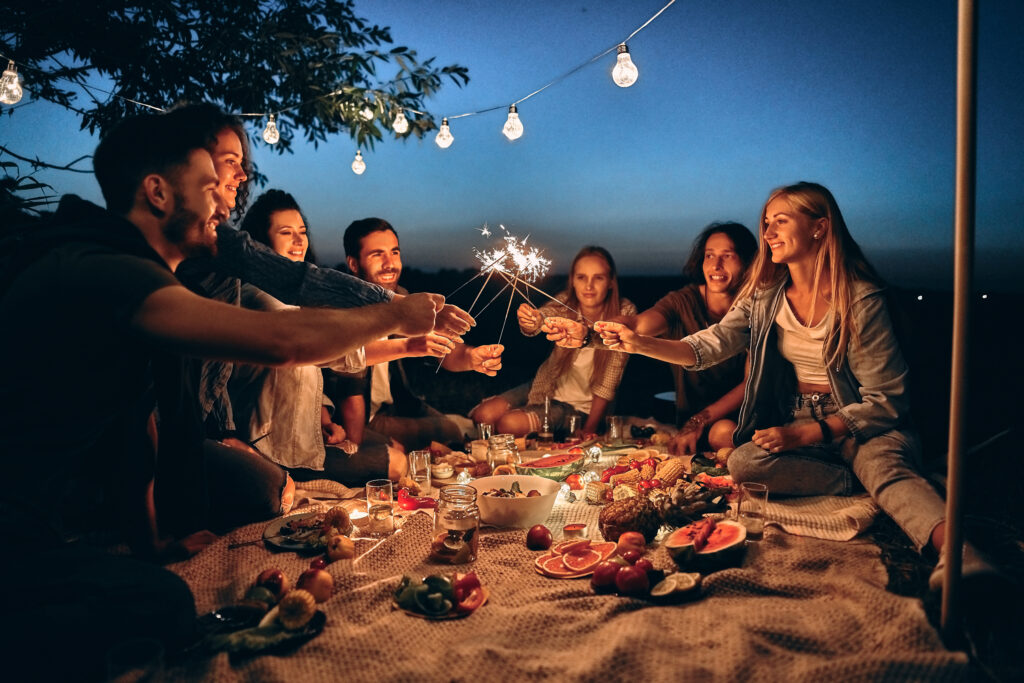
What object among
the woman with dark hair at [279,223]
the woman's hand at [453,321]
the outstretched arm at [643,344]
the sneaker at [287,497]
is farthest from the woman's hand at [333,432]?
the outstretched arm at [643,344]

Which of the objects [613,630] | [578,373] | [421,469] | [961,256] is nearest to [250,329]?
[613,630]

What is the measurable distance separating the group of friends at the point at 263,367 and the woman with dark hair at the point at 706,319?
0.02 m

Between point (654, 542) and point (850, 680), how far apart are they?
4.20ft

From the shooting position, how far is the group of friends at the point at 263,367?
2.17 m

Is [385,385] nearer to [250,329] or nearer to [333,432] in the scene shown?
[333,432]

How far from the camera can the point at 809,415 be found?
4.23 meters

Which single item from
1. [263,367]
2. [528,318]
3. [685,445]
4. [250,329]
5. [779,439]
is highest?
[250,329]

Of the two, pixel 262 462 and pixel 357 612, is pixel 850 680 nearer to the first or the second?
pixel 357 612

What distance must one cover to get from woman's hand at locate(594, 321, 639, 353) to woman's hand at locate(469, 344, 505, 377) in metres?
0.72

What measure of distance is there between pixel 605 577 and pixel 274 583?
137 cm

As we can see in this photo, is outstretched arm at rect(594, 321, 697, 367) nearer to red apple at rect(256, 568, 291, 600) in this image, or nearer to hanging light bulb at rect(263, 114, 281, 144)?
red apple at rect(256, 568, 291, 600)

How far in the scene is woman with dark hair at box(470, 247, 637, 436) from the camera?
5.77 meters

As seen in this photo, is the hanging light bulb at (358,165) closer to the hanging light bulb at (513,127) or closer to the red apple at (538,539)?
the hanging light bulb at (513,127)

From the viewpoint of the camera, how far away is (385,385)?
5508mm
